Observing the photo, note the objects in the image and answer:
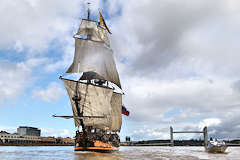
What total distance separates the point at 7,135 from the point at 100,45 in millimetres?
110881

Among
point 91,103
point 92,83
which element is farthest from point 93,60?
point 91,103

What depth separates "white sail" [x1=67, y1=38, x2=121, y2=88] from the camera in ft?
189

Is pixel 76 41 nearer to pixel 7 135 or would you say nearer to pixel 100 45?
pixel 100 45

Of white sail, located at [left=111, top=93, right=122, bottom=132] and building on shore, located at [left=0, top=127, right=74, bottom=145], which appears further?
building on shore, located at [left=0, top=127, right=74, bottom=145]

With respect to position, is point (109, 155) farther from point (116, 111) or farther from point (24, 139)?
point (24, 139)

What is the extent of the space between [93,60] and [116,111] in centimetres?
2059

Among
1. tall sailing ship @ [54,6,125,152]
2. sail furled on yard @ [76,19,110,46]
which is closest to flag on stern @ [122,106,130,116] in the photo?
tall sailing ship @ [54,6,125,152]

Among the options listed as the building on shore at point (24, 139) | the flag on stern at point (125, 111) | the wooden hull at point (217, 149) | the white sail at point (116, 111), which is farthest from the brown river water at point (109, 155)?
the building on shore at point (24, 139)

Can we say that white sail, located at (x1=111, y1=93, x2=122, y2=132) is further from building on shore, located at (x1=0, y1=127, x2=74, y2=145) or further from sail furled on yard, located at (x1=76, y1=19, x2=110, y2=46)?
building on shore, located at (x1=0, y1=127, x2=74, y2=145)

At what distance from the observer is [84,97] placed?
5166 cm

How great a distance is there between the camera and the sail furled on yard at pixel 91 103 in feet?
168

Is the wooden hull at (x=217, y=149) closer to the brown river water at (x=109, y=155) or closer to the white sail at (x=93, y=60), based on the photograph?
the brown river water at (x=109, y=155)

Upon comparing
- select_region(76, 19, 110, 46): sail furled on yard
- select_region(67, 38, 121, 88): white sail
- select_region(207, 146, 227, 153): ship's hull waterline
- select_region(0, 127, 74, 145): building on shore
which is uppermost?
select_region(76, 19, 110, 46): sail furled on yard

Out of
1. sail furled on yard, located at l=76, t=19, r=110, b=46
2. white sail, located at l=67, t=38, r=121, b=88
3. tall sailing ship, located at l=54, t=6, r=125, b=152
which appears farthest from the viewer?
sail furled on yard, located at l=76, t=19, r=110, b=46
